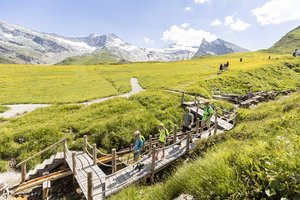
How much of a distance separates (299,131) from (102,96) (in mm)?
33058

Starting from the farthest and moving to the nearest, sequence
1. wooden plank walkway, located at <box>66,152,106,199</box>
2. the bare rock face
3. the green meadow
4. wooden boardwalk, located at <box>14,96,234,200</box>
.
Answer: wooden plank walkway, located at <box>66,152,106,199</box> < wooden boardwalk, located at <box>14,96,234,200</box> < the bare rock face < the green meadow

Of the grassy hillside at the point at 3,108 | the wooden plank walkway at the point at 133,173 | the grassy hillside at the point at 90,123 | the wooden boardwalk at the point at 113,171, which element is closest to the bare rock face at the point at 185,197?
the wooden boardwalk at the point at 113,171

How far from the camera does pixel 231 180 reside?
5.15 metres

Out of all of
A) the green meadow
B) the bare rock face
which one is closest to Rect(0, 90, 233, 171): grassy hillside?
the green meadow

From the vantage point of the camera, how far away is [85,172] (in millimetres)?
15641

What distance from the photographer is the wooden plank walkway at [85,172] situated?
13.8 meters

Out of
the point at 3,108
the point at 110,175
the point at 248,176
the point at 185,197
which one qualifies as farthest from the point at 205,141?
the point at 3,108

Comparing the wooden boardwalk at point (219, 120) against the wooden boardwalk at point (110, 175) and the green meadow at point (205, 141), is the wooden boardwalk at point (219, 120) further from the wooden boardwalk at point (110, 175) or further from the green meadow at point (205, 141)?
the wooden boardwalk at point (110, 175)

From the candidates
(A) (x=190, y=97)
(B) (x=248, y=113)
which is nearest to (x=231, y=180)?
(B) (x=248, y=113)

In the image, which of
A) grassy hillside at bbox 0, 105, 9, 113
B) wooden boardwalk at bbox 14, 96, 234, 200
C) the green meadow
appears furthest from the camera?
grassy hillside at bbox 0, 105, 9, 113

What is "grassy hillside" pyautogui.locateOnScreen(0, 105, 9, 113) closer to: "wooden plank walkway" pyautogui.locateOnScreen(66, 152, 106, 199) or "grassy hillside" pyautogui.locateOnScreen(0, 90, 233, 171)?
"grassy hillside" pyautogui.locateOnScreen(0, 90, 233, 171)

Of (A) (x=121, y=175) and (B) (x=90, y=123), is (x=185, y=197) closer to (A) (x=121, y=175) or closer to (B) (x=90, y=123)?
(A) (x=121, y=175)

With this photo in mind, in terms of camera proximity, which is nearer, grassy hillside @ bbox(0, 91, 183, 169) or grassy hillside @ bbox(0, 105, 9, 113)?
grassy hillside @ bbox(0, 91, 183, 169)

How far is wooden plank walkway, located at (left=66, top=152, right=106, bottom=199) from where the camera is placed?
13.8m
